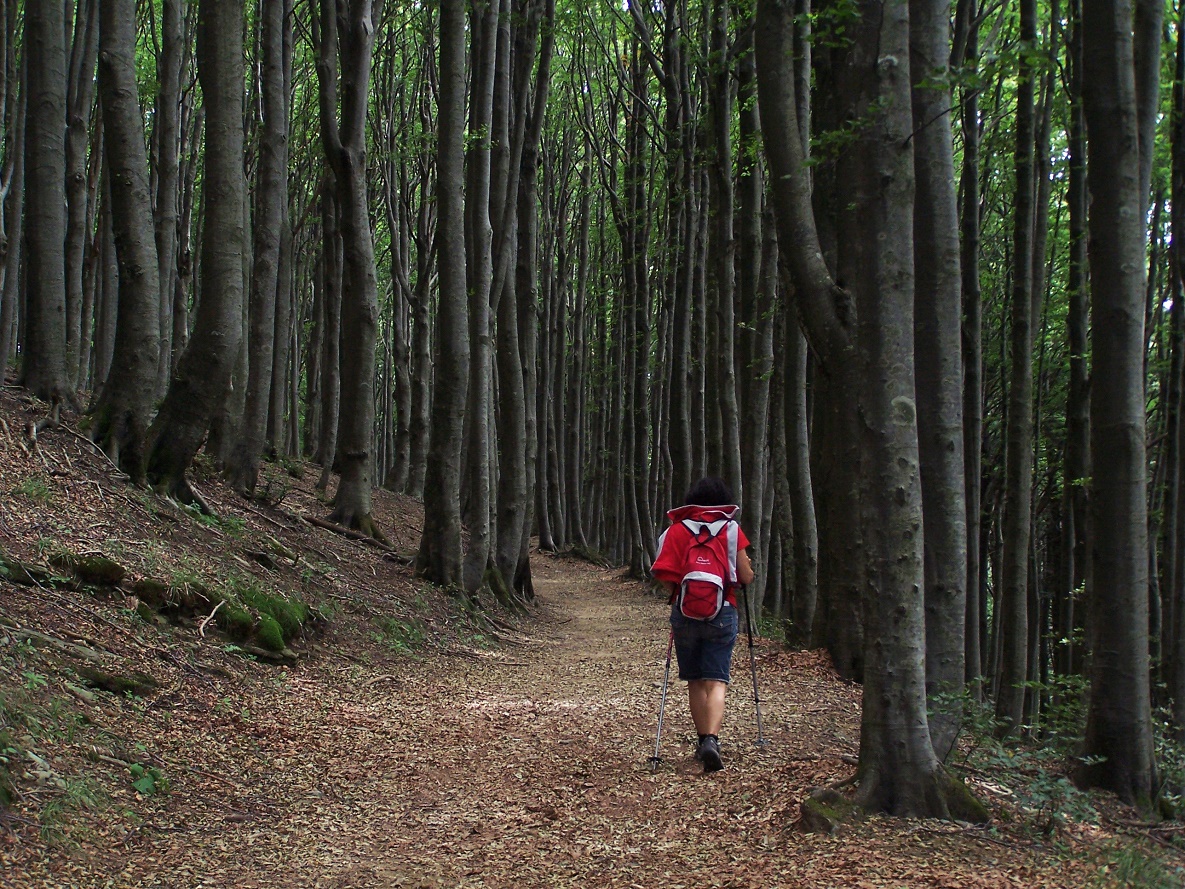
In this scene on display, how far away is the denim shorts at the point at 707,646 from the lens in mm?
5875

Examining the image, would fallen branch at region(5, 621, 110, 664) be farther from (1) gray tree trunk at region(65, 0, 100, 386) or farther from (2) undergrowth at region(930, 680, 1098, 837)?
(1) gray tree trunk at region(65, 0, 100, 386)

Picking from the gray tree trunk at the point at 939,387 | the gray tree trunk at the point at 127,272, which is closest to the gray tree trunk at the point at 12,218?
the gray tree trunk at the point at 127,272

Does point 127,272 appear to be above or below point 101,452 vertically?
above

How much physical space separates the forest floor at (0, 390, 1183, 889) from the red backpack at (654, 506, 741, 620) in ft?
3.20

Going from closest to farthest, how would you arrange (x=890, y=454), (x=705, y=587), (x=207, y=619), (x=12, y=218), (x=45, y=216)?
(x=890, y=454), (x=705, y=587), (x=207, y=619), (x=45, y=216), (x=12, y=218)

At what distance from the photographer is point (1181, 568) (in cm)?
874

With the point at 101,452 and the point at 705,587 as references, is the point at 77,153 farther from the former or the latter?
the point at 705,587

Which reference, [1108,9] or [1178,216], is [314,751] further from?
[1178,216]

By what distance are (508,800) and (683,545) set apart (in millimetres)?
1840

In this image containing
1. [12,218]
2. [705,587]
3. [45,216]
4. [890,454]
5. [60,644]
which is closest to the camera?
[890,454]

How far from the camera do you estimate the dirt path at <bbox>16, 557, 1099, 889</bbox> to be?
4.06m

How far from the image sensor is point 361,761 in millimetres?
5922

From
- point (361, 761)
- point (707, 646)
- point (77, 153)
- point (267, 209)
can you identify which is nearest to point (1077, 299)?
point (707, 646)

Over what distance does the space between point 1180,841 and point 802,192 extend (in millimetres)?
4108
